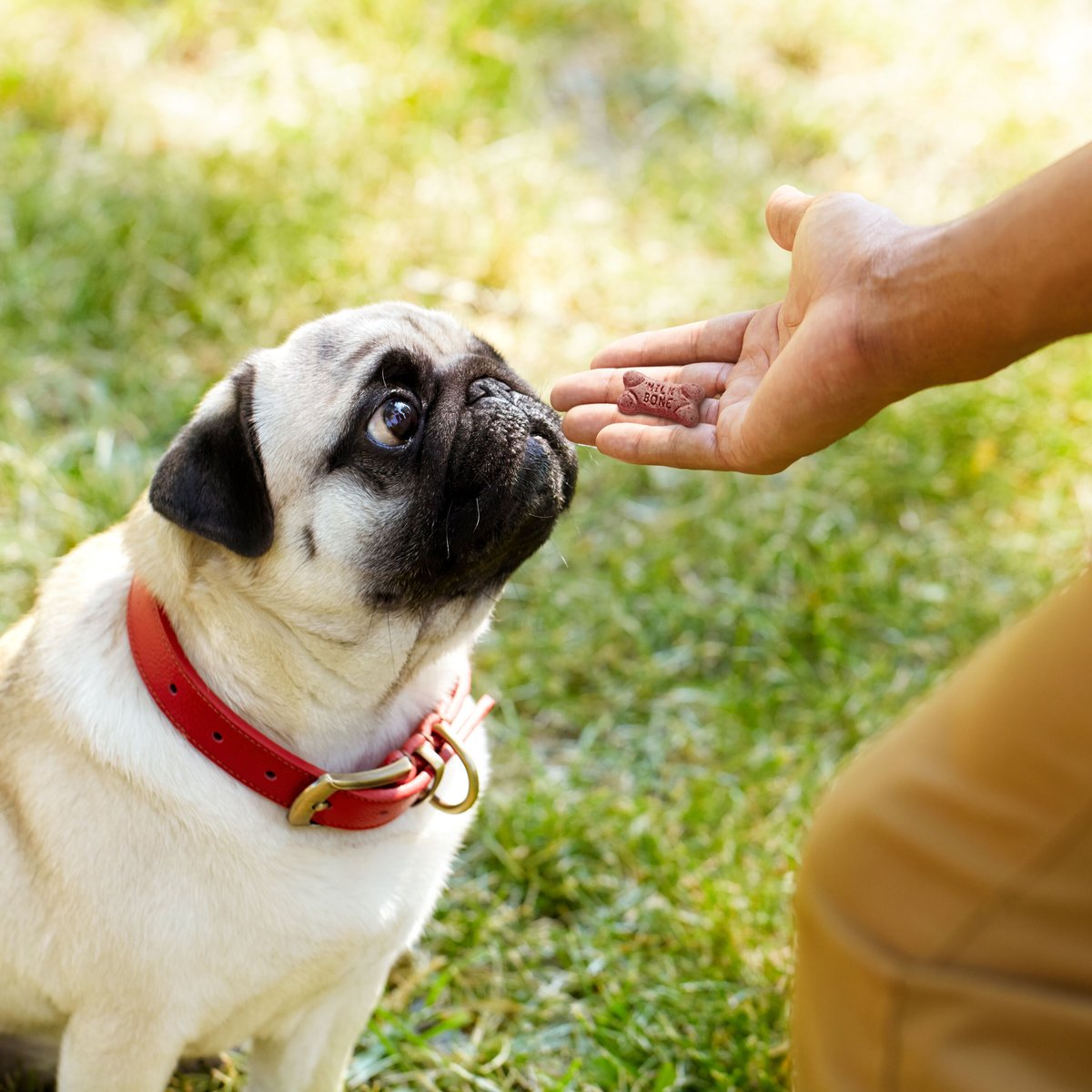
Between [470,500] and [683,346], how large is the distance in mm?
616

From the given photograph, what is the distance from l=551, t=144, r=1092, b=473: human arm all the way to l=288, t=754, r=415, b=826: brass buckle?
0.76 metres

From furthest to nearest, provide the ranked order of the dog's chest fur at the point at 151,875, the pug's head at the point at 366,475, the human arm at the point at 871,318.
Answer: the pug's head at the point at 366,475, the dog's chest fur at the point at 151,875, the human arm at the point at 871,318

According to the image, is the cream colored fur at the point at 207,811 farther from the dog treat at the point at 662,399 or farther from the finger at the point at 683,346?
the finger at the point at 683,346

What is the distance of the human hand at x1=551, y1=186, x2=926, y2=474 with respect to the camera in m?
1.84

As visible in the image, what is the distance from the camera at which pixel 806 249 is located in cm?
213

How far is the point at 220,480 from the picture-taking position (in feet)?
7.27

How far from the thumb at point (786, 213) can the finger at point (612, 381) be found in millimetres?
281

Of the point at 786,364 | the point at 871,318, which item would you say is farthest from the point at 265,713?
the point at 871,318

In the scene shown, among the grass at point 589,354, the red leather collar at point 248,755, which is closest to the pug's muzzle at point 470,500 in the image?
the red leather collar at point 248,755

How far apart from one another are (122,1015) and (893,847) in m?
1.46

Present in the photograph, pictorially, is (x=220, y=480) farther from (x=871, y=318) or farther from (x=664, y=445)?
(x=871, y=318)

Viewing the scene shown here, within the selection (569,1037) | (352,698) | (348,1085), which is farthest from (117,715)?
(569,1037)

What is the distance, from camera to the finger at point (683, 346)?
2549 mm

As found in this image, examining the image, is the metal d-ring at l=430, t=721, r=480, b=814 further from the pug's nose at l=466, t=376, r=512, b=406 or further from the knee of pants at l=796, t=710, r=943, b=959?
the knee of pants at l=796, t=710, r=943, b=959
